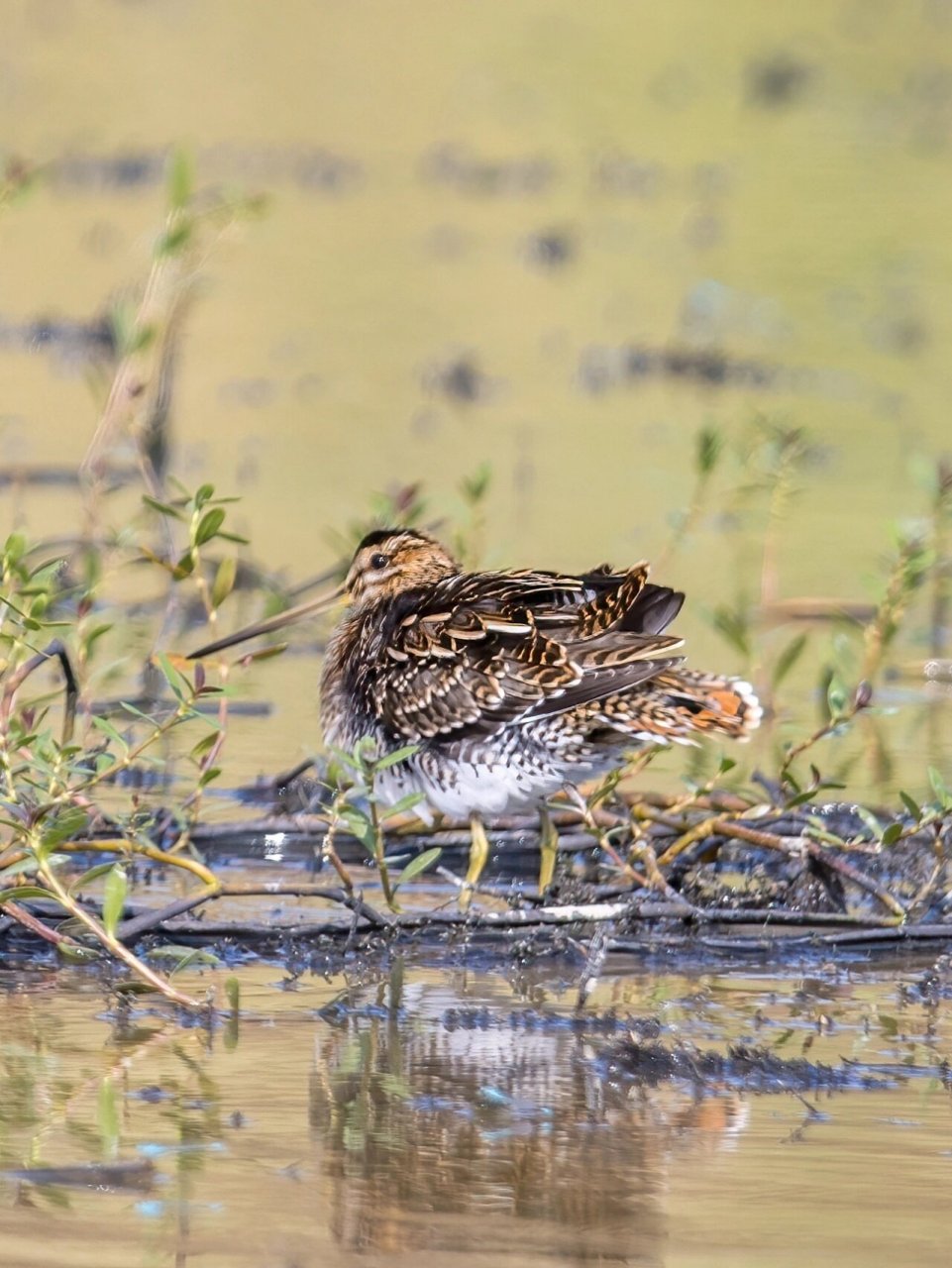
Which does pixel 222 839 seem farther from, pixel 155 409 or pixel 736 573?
pixel 736 573

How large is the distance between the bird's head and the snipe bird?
43 cm

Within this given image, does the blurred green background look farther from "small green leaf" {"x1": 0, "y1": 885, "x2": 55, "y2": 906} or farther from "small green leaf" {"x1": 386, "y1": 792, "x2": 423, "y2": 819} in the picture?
"small green leaf" {"x1": 0, "y1": 885, "x2": 55, "y2": 906}

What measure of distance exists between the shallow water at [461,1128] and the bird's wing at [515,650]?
1.96 ft

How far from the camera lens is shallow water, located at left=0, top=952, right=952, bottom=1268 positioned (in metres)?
3.29

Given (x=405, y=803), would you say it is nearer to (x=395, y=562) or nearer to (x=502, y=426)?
(x=395, y=562)

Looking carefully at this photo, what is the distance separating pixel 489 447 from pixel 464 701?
579 cm

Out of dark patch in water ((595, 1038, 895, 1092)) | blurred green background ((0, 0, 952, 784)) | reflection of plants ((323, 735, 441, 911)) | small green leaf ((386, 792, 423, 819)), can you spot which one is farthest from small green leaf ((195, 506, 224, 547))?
blurred green background ((0, 0, 952, 784))

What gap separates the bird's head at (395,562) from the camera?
18.9ft

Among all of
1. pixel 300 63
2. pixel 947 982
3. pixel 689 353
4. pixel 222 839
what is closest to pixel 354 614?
pixel 222 839

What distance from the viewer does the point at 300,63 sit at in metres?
19.8

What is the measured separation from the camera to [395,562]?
5.77m

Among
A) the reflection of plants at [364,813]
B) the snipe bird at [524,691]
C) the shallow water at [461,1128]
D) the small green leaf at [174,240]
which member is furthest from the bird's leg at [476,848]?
the small green leaf at [174,240]

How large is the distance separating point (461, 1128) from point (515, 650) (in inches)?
58.7

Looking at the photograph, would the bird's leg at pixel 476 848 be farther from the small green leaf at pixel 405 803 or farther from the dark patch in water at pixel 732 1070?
the dark patch in water at pixel 732 1070
